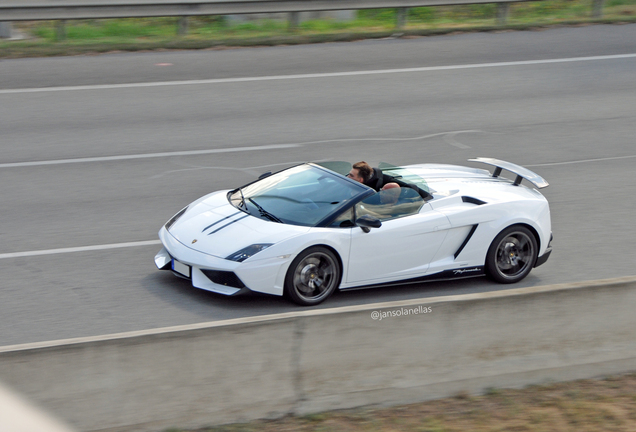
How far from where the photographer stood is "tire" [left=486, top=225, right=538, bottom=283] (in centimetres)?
750

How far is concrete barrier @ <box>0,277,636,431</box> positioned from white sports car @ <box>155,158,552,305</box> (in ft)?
5.32

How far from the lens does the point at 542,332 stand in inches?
220

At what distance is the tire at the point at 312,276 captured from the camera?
6648 mm

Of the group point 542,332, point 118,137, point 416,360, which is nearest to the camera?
point 416,360

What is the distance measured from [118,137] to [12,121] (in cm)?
193

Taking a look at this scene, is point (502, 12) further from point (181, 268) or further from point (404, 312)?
point (404, 312)

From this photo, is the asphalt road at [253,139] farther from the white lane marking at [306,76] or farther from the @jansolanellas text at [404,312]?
the @jansolanellas text at [404,312]

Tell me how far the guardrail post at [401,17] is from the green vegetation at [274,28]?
120 mm

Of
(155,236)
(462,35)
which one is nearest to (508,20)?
(462,35)

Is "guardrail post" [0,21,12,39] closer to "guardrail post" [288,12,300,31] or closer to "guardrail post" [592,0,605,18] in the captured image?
"guardrail post" [288,12,300,31]

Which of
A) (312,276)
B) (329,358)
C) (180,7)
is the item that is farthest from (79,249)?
(180,7)

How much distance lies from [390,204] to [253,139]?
5.51 metres

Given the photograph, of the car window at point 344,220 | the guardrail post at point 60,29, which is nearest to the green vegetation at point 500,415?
the car window at point 344,220

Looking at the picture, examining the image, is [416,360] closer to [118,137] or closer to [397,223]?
[397,223]
